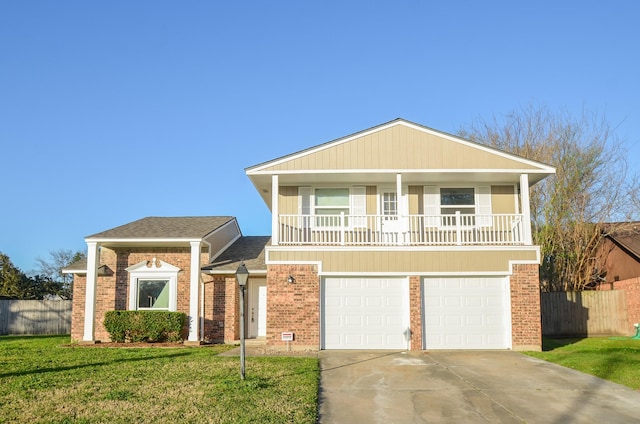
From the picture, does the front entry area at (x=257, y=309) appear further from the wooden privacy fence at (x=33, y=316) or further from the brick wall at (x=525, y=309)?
the wooden privacy fence at (x=33, y=316)

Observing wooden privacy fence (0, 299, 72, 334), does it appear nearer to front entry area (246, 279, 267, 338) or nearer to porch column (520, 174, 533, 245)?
front entry area (246, 279, 267, 338)

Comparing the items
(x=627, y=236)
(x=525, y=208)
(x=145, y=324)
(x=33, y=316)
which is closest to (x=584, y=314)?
(x=627, y=236)

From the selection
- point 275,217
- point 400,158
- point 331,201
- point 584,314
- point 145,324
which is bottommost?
point 145,324

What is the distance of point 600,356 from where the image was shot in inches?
547

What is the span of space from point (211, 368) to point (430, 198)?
8.85 metres

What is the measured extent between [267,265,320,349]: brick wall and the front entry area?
3633mm

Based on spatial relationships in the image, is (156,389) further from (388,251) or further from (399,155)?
(399,155)

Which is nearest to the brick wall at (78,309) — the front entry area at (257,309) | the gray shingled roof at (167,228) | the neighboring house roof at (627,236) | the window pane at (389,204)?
the gray shingled roof at (167,228)

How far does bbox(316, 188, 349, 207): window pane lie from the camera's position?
1736 centimetres

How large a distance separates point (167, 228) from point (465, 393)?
43.0 ft

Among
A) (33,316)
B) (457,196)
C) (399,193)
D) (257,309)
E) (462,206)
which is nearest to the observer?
(399,193)

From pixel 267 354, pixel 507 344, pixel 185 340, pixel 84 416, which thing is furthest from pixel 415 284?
pixel 84 416

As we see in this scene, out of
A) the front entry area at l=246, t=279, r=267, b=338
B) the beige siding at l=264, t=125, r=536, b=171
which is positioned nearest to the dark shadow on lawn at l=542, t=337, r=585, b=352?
the beige siding at l=264, t=125, r=536, b=171

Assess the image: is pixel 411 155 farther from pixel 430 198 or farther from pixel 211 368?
pixel 211 368
